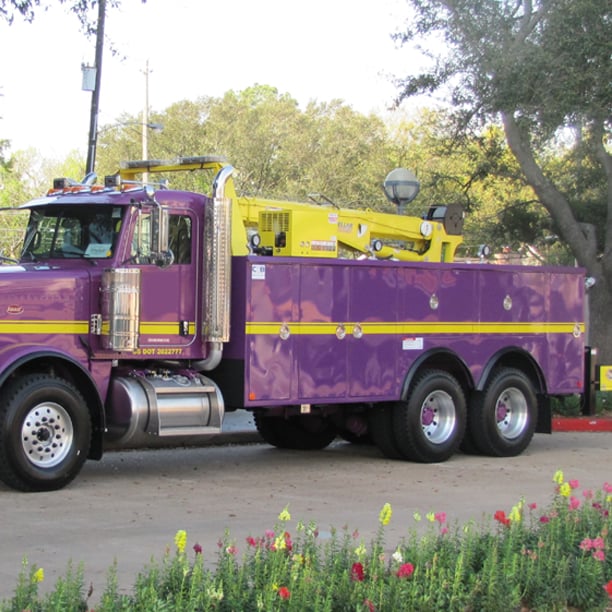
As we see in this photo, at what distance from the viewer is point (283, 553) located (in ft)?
19.4

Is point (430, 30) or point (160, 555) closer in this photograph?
point (160, 555)

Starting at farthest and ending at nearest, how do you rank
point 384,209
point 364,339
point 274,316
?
1. point 384,209
2. point 364,339
3. point 274,316

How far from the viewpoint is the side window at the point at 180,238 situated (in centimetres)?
1166

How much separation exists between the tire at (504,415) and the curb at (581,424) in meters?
3.00

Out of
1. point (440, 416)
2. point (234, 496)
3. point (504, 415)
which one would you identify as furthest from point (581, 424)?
point (234, 496)

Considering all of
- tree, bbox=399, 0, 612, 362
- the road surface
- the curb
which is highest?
tree, bbox=399, 0, 612, 362

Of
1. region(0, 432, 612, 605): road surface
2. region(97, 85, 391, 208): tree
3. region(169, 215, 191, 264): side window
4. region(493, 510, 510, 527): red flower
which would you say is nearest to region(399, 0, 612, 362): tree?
region(0, 432, 612, 605): road surface

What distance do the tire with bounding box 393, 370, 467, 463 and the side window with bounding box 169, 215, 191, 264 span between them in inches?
126

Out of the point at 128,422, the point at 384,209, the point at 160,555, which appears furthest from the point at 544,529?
the point at 384,209

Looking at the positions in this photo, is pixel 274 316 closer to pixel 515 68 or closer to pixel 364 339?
pixel 364 339

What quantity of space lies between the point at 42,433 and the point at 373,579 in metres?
5.52

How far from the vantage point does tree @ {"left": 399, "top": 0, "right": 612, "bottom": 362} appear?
17.5 metres

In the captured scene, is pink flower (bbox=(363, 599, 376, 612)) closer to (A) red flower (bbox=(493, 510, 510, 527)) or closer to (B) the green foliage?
(B) the green foliage

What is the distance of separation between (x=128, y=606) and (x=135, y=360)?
6626mm
